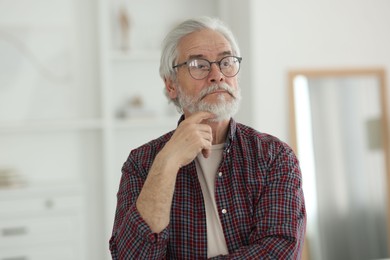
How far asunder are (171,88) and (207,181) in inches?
14.1

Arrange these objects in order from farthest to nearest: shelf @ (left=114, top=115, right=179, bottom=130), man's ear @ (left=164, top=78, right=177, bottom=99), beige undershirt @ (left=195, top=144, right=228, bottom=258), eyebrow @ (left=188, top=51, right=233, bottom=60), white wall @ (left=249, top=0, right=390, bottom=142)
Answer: shelf @ (left=114, top=115, right=179, bottom=130), white wall @ (left=249, top=0, right=390, bottom=142), man's ear @ (left=164, top=78, right=177, bottom=99), eyebrow @ (left=188, top=51, right=233, bottom=60), beige undershirt @ (left=195, top=144, right=228, bottom=258)

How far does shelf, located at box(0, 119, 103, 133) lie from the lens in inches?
155

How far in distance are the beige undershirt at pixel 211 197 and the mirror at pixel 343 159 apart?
212 cm

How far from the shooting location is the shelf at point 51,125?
3.93 metres

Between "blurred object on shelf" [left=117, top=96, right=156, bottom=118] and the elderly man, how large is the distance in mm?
2264

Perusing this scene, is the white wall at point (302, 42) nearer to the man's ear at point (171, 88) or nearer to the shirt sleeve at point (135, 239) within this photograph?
the man's ear at point (171, 88)

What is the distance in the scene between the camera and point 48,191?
3951 mm

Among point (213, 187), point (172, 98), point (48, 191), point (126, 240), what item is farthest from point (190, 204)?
point (48, 191)

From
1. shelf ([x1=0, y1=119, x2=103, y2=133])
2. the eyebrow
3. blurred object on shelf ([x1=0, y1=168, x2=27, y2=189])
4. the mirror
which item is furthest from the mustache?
blurred object on shelf ([x1=0, y1=168, x2=27, y2=189])

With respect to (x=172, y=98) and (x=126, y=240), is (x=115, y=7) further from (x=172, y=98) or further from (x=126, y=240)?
(x=126, y=240)

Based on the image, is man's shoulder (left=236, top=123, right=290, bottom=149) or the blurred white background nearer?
man's shoulder (left=236, top=123, right=290, bottom=149)

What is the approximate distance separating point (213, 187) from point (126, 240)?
0.33 m

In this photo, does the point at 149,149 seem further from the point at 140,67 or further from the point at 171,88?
the point at 140,67

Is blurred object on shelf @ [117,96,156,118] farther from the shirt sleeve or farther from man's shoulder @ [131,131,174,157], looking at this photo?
the shirt sleeve
